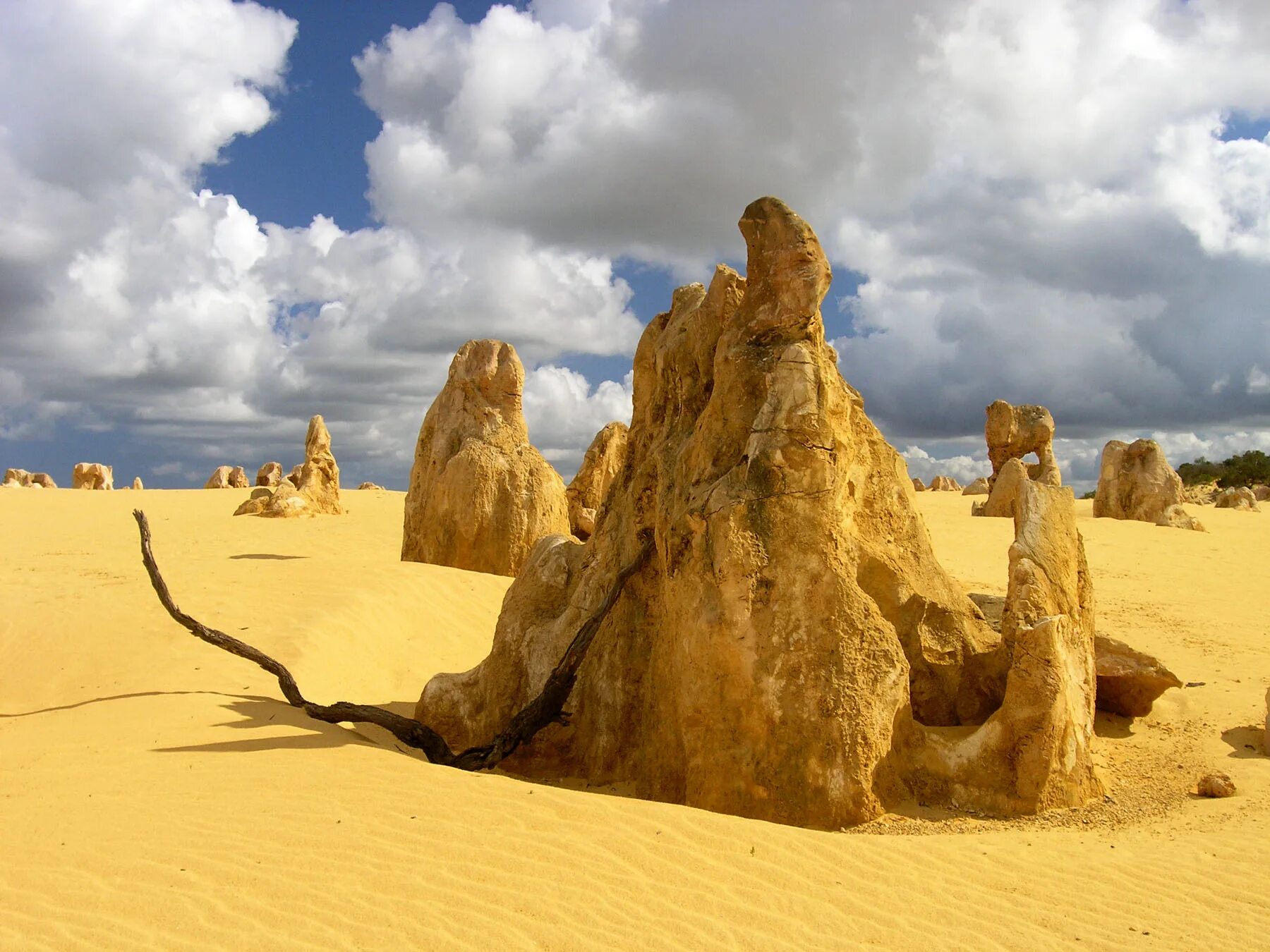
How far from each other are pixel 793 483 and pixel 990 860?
6.97 feet

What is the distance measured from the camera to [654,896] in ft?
13.5

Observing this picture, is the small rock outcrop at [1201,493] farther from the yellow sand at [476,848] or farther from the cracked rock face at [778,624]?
the yellow sand at [476,848]

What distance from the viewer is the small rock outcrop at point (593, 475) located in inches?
556

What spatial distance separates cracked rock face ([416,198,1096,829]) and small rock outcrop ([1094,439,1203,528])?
17.6 meters

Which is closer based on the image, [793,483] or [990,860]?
[990,860]

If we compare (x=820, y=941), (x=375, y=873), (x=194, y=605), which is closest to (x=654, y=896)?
(x=820, y=941)

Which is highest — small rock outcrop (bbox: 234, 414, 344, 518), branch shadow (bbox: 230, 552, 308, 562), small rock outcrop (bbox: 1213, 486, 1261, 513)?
small rock outcrop (bbox: 1213, 486, 1261, 513)

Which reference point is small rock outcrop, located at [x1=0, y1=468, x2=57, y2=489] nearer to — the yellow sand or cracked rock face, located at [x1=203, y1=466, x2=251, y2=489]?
cracked rock face, located at [x1=203, y1=466, x2=251, y2=489]

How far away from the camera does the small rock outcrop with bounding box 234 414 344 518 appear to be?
22188mm

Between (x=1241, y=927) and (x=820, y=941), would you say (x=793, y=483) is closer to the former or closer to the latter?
(x=820, y=941)

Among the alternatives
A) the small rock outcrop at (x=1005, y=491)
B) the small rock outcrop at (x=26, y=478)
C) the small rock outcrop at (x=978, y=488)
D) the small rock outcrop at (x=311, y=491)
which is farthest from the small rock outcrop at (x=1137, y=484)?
the small rock outcrop at (x=26, y=478)

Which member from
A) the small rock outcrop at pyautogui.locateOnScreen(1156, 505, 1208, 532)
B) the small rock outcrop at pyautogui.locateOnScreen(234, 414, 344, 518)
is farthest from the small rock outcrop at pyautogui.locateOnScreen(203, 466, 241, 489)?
the small rock outcrop at pyautogui.locateOnScreen(1156, 505, 1208, 532)

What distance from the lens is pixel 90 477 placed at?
3938 cm

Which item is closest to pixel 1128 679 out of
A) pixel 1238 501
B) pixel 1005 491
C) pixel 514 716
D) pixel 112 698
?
pixel 514 716
